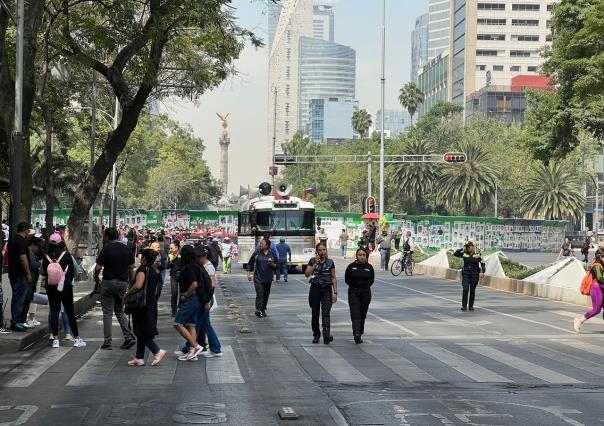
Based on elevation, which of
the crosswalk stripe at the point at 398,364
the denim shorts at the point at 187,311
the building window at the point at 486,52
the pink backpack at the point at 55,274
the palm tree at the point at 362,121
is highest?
the building window at the point at 486,52

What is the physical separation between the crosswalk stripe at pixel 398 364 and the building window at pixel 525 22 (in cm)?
18034

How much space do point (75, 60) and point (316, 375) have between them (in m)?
18.6

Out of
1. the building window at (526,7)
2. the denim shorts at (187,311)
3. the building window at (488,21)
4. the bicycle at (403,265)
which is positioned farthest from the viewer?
the building window at (488,21)

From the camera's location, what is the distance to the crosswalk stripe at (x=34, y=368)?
45.2ft

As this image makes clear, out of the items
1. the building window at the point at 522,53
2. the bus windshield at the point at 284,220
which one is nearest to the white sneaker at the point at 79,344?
the bus windshield at the point at 284,220

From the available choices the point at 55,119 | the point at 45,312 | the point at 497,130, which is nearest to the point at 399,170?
the point at 497,130

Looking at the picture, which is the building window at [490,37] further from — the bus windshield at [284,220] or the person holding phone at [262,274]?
the person holding phone at [262,274]

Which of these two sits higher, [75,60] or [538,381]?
[75,60]

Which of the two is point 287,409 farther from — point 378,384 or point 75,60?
point 75,60

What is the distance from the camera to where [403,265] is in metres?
47.3

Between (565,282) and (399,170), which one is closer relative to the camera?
(565,282)

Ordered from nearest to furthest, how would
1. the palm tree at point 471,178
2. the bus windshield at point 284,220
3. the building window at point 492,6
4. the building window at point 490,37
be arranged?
1. the bus windshield at point 284,220
2. the palm tree at point 471,178
3. the building window at point 492,6
4. the building window at point 490,37

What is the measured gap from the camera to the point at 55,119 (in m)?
41.6

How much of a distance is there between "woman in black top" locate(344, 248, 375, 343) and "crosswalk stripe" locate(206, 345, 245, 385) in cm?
260
